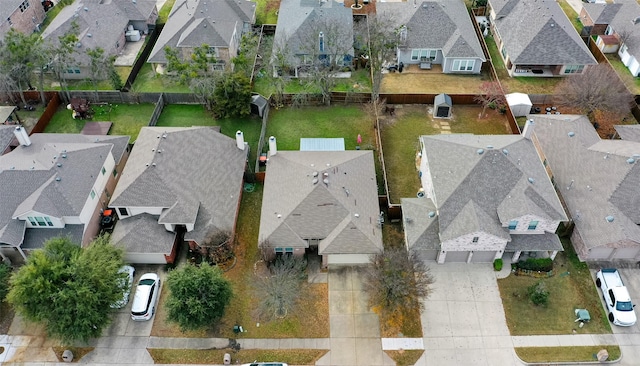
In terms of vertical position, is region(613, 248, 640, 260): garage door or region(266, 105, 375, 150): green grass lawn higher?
region(613, 248, 640, 260): garage door

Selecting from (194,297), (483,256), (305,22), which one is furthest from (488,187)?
(305,22)

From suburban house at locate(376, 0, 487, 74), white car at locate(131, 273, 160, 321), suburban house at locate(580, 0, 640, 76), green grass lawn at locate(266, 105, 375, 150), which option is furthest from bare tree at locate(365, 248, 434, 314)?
suburban house at locate(580, 0, 640, 76)

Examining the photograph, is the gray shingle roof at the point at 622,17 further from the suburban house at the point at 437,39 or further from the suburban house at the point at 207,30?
the suburban house at the point at 207,30

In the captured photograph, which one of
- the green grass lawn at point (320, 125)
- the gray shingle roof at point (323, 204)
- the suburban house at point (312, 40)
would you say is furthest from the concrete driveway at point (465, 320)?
the suburban house at point (312, 40)

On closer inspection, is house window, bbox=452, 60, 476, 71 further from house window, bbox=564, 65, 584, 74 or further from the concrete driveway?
the concrete driveway

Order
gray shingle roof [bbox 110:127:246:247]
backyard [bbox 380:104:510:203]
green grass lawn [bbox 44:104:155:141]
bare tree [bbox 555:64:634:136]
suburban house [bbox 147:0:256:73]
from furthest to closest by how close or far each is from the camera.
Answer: suburban house [bbox 147:0:256:73]
green grass lawn [bbox 44:104:155:141]
bare tree [bbox 555:64:634:136]
backyard [bbox 380:104:510:203]
gray shingle roof [bbox 110:127:246:247]

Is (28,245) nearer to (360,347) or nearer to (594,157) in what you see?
(360,347)

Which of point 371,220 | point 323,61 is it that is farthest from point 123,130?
point 371,220

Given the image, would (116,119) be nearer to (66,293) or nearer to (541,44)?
(66,293)
